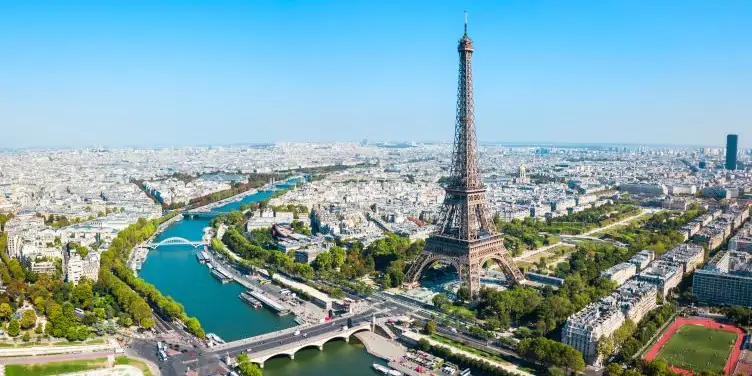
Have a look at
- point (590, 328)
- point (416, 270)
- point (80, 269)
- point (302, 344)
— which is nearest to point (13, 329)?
point (80, 269)

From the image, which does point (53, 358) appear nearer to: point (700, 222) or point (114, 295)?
point (114, 295)

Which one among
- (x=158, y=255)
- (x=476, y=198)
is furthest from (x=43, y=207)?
(x=476, y=198)

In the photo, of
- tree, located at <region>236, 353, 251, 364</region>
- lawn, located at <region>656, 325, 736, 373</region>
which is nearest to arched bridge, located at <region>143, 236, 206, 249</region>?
tree, located at <region>236, 353, 251, 364</region>

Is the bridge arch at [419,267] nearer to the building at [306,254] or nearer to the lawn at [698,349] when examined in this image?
the building at [306,254]

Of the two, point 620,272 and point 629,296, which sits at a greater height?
point 629,296

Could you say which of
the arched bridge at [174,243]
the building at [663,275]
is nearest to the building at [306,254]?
the arched bridge at [174,243]

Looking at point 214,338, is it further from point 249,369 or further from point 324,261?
point 324,261

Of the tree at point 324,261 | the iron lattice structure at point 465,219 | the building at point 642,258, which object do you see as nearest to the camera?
the iron lattice structure at point 465,219
